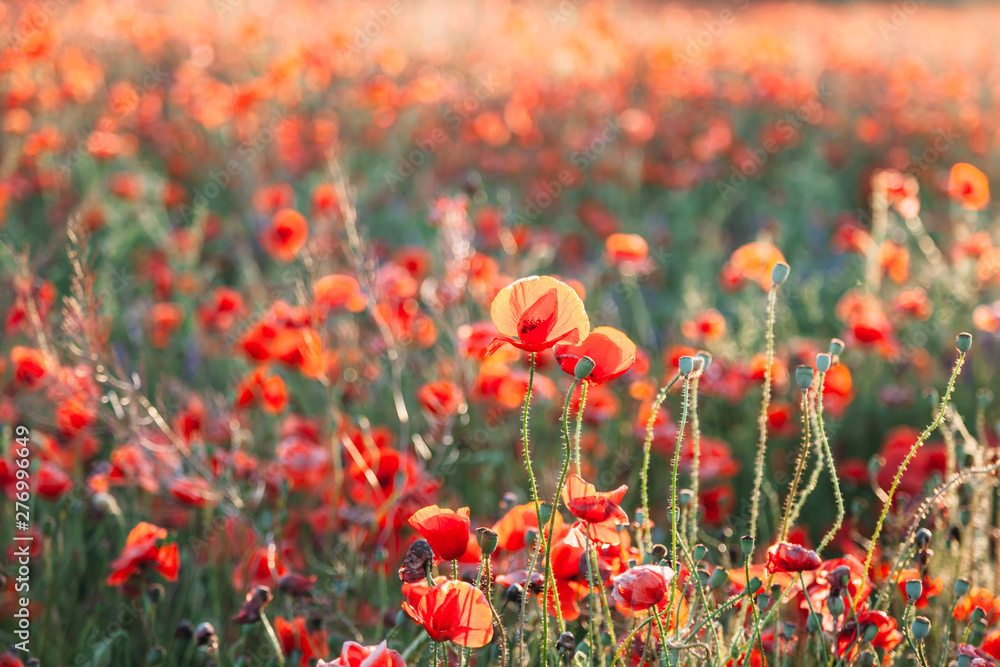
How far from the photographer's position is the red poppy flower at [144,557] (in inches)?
54.3

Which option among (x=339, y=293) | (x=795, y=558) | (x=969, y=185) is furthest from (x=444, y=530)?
(x=969, y=185)

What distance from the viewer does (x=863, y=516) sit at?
2234mm

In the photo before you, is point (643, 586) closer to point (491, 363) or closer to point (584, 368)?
point (584, 368)

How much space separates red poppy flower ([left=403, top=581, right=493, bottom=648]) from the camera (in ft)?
3.03

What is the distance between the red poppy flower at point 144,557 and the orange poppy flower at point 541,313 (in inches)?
30.5

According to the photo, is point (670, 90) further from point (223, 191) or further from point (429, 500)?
point (429, 500)

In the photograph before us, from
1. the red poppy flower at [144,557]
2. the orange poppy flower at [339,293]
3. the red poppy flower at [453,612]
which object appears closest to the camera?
the red poppy flower at [453,612]

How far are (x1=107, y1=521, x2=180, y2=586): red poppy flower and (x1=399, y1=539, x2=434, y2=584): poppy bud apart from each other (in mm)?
560

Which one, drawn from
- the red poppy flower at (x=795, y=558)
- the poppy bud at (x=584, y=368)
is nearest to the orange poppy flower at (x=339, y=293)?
the poppy bud at (x=584, y=368)

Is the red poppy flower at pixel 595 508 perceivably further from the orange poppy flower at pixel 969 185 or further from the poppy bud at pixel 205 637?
the orange poppy flower at pixel 969 185

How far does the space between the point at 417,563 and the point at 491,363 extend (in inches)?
37.8

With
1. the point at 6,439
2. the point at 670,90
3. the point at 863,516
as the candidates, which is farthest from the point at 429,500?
the point at 670,90

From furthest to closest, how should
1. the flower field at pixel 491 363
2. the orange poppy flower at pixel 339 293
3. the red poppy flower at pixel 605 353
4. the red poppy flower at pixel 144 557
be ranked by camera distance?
the orange poppy flower at pixel 339 293
the red poppy flower at pixel 144 557
the flower field at pixel 491 363
the red poppy flower at pixel 605 353

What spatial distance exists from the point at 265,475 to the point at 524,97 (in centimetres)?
373
